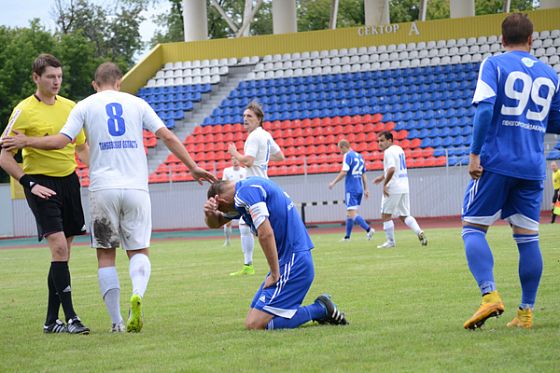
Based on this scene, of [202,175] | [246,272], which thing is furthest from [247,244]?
[202,175]

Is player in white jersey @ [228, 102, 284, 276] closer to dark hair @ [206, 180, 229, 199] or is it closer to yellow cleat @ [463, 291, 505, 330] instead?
dark hair @ [206, 180, 229, 199]

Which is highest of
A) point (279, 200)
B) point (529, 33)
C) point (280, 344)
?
point (529, 33)

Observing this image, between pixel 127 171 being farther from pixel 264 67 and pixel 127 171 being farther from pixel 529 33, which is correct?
pixel 264 67

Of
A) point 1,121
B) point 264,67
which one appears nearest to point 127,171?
point 264,67

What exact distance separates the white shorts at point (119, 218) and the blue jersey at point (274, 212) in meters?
0.85

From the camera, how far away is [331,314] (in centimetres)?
778

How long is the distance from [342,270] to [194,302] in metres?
3.62

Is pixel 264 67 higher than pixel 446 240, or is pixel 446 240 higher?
pixel 264 67

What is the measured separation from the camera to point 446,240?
19375mm

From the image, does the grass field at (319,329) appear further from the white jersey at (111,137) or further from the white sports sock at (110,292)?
the white jersey at (111,137)

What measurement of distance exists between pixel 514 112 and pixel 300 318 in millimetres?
2309

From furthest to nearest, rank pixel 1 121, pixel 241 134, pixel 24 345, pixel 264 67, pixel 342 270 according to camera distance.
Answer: pixel 1 121 → pixel 264 67 → pixel 241 134 → pixel 342 270 → pixel 24 345

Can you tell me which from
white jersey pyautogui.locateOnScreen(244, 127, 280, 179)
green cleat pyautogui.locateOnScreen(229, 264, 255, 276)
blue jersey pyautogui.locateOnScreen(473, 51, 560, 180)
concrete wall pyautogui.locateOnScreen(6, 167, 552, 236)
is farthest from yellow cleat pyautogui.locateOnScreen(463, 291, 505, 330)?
concrete wall pyautogui.locateOnScreen(6, 167, 552, 236)

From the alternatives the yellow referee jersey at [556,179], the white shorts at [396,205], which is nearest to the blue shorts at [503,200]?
the white shorts at [396,205]
